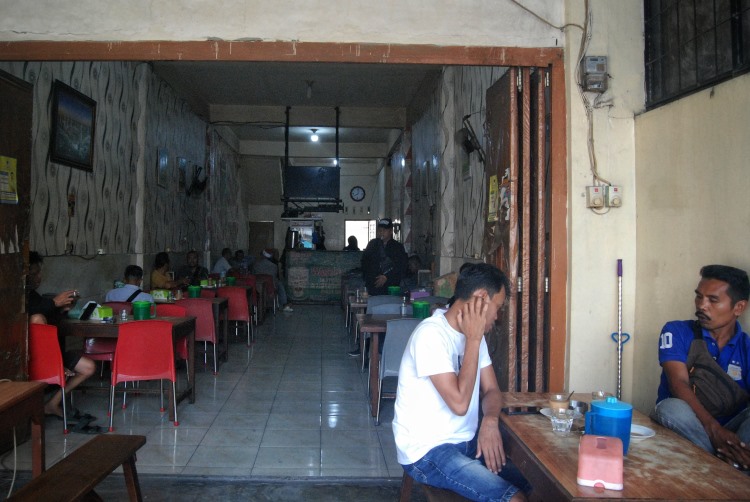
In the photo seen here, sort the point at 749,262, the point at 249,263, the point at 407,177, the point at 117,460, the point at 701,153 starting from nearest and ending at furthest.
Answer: the point at 117,460 → the point at 749,262 → the point at 701,153 → the point at 407,177 → the point at 249,263

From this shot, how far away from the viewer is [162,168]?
28.1 ft

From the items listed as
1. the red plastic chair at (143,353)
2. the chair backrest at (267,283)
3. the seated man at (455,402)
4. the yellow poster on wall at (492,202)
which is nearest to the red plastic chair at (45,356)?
the red plastic chair at (143,353)

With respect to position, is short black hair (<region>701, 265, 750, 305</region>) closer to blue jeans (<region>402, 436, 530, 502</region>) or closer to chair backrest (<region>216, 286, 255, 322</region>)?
blue jeans (<region>402, 436, 530, 502</region>)

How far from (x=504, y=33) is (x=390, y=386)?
3.36 m

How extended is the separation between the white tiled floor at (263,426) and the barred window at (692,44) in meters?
2.63

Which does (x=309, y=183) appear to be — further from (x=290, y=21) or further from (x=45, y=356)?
(x=290, y=21)

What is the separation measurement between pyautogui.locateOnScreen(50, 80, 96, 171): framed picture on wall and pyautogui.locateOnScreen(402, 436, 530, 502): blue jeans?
4.80 m

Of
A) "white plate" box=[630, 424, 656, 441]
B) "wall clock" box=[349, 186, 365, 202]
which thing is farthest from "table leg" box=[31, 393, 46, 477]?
"wall clock" box=[349, 186, 365, 202]

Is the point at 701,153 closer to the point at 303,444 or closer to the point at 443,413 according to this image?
the point at 443,413

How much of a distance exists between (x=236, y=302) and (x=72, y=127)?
2.55 metres

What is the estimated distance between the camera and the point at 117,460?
95.0 inches

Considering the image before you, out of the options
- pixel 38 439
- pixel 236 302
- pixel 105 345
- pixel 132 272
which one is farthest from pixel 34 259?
pixel 236 302

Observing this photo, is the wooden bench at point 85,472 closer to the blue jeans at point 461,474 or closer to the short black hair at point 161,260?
the blue jeans at point 461,474

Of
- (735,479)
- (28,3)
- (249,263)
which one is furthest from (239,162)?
(735,479)
